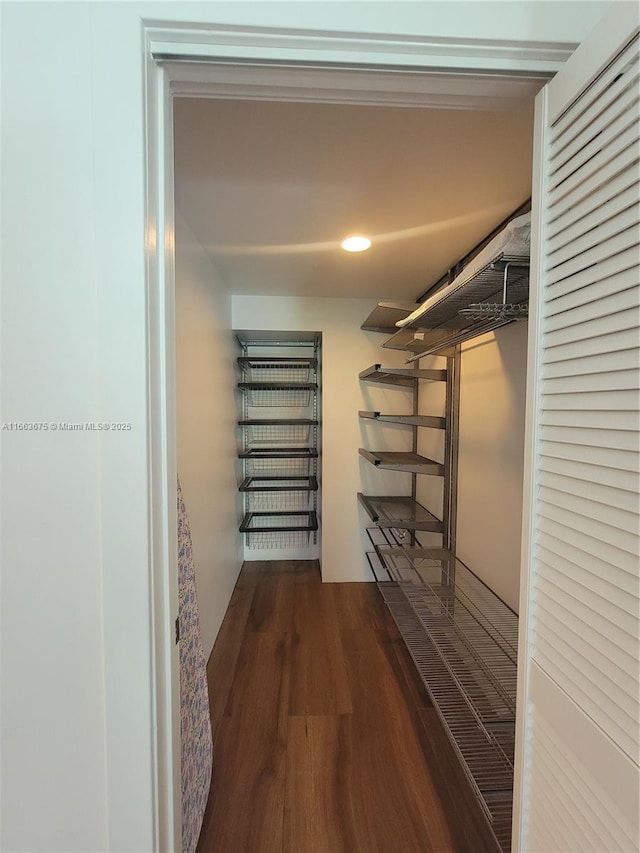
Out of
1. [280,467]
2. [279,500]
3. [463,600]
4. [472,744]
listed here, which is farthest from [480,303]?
[279,500]

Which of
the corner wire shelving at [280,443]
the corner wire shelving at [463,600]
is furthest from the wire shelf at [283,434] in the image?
the corner wire shelving at [463,600]

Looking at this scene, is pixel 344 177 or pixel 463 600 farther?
pixel 463 600

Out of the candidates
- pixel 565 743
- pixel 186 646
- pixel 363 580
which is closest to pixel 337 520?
pixel 363 580

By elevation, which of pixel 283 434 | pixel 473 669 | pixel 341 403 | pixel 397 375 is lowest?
pixel 473 669

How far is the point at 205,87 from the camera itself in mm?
808

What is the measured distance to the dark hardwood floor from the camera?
1284 mm

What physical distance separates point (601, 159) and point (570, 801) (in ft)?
3.57

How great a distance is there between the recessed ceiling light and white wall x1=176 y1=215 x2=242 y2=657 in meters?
0.74

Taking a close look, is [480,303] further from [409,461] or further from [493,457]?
[409,461]

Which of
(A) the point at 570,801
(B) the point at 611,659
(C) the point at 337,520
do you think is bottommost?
(C) the point at 337,520

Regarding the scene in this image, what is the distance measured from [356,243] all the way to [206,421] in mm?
1214

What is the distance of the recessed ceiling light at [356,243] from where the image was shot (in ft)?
6.03

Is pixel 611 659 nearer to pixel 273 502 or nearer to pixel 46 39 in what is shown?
pixel 46 39

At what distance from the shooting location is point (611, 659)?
1.96 ft
